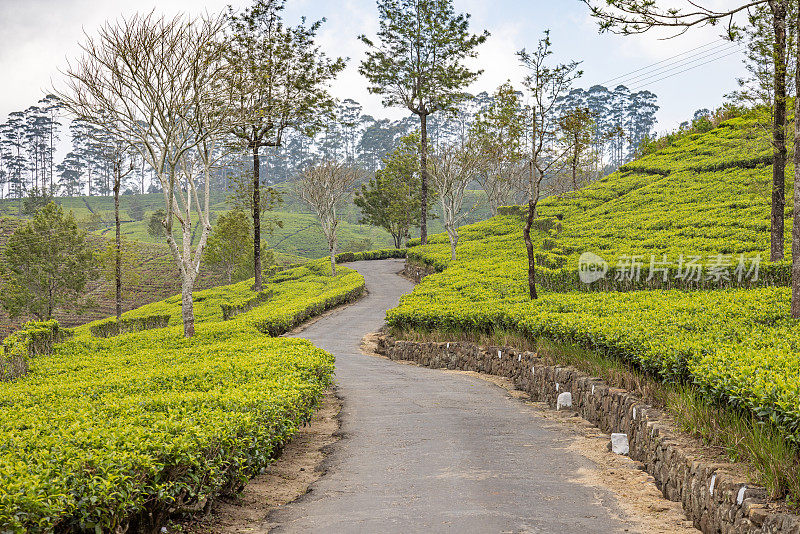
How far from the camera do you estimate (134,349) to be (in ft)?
46.2

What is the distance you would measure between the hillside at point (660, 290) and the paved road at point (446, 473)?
166cm

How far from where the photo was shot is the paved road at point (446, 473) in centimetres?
495

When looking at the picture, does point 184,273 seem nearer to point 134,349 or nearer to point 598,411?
point 134,349

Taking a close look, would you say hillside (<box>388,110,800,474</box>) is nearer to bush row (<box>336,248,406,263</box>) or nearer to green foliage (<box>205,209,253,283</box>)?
bush row (<box>336,248,406,263</box>)

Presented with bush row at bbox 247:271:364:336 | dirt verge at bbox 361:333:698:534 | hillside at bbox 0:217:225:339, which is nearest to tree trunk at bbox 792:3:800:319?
dirt verge at bbox 361:333:698:534

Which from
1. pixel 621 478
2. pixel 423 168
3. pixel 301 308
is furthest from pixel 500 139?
pixel 621 478

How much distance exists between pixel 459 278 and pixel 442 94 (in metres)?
17.8

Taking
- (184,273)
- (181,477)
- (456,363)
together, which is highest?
(184,273)

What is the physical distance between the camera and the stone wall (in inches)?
171

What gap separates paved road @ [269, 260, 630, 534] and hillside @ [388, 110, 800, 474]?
1.66m

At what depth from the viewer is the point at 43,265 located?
103ft

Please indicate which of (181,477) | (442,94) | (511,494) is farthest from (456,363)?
(442,94)

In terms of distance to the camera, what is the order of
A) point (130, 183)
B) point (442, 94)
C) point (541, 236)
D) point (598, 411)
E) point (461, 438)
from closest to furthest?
point (461, 438), point (598, 411), point (541, 236), point (442, 94), point (130, 183)

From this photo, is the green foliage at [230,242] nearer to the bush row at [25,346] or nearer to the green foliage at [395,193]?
the green foliage at [395,193]
